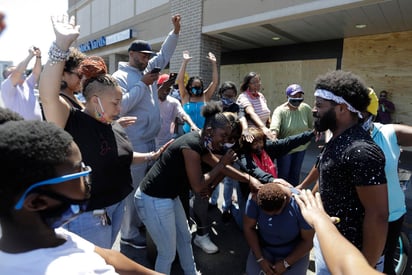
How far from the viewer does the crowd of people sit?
2.82 ft

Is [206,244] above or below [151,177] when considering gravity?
below

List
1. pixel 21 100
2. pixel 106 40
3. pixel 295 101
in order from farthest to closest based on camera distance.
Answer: pixel 106 40, pixel 295 101, pixel 21 100

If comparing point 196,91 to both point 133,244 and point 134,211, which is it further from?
point 133,244

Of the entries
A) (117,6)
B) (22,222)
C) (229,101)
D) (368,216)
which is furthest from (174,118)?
(117,6)

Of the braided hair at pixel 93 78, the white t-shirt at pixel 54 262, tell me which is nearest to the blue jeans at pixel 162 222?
the braided hair at pixel 93 78

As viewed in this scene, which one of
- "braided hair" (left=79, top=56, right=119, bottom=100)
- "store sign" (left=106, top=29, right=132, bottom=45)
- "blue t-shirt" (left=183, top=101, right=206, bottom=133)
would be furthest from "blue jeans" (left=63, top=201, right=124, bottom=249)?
"store sign" (left=106, top=29, right=132, bottom=45)

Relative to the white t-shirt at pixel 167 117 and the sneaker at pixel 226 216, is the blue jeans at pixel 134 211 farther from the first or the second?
the sneaker at pixel 226 216

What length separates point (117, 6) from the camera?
43.8 ft

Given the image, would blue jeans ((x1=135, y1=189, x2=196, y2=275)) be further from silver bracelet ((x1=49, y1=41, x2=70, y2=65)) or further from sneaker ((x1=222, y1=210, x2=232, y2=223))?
sneaker ((x1=222, y1=210, x2=232, y2=223))

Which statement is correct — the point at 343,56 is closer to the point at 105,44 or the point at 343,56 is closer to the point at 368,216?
the point at 368,216

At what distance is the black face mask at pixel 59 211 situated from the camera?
0.90m

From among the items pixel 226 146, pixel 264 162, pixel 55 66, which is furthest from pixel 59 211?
pixel 264 162

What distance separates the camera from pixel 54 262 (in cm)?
81

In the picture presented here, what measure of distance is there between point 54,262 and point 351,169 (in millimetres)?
1453
